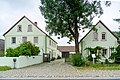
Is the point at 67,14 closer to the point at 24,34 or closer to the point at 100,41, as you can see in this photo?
the point at 100,41

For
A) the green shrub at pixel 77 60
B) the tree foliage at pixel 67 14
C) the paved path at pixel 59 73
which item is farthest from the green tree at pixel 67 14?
the paved path at pixel 59 73

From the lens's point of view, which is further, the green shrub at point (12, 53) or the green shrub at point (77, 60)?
the green shrub at point (77, 60)

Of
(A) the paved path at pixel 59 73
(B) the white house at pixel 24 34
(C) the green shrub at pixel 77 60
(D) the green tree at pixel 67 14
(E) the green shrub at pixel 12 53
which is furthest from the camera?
(B) the white house at pixel 24 34

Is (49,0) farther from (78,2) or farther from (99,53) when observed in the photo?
(99,53)

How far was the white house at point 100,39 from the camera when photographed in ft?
160

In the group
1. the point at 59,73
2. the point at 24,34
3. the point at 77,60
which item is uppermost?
the point at 24,34

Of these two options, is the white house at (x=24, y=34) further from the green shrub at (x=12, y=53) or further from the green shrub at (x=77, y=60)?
the green shrub at (x=77, y=60)

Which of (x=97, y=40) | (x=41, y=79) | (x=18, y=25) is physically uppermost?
(x=18, y=25)

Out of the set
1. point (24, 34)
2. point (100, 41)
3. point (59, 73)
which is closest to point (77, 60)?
point (59, 73)

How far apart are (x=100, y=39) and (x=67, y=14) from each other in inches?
338

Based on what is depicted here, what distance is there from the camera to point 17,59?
3212 centimetres

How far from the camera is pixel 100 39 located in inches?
1941

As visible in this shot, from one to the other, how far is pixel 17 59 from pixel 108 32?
2191cm

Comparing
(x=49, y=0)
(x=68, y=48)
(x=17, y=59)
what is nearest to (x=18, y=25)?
(x=49, y=0)
